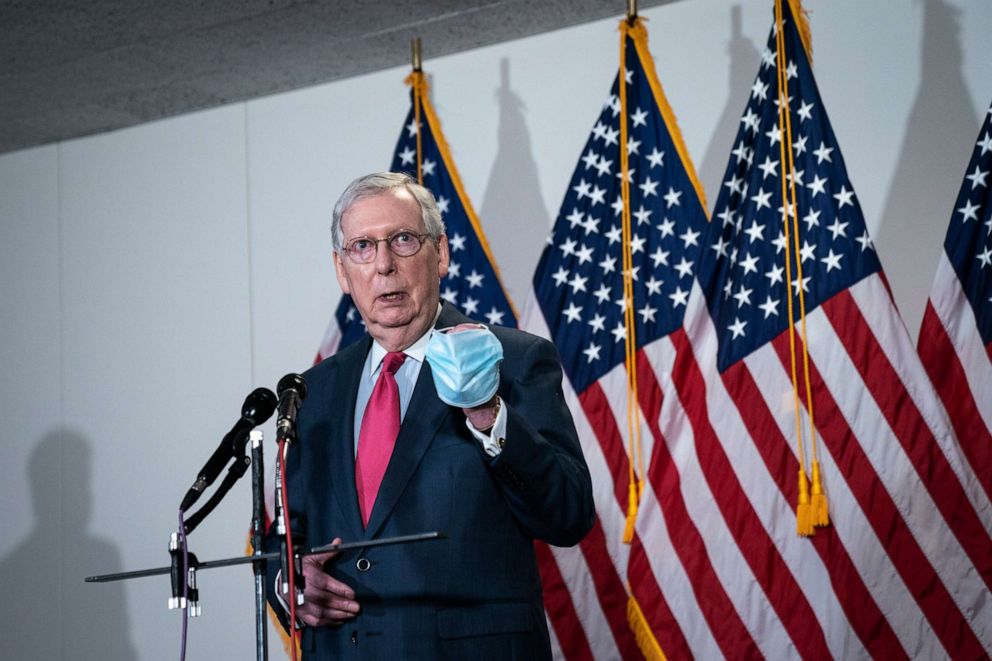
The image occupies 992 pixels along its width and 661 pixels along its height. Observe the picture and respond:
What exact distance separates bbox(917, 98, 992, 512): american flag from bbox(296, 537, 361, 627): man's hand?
5.97ft

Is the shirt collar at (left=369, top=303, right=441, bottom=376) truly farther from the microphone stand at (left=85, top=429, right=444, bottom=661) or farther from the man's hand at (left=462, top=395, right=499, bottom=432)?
the microphone stand at (left=85, top=429, right=444, bottom=661)

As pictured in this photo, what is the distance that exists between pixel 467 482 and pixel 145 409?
122 inches

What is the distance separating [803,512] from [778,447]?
0.20 m

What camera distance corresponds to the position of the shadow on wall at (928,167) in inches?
130

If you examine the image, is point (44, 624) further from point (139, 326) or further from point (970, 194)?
point (970, 194)

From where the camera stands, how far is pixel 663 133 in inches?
133

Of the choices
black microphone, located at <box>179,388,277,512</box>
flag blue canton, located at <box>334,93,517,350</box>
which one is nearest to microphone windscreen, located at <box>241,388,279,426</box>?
black microphone, located at <box>179,388,277,512</box>

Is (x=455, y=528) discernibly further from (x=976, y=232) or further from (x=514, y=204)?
(x=514, y=204)

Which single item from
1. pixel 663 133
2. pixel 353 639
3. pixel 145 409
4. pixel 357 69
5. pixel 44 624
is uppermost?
pixel 357 69

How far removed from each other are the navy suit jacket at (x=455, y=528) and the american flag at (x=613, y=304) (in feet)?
4.32

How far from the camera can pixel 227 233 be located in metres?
4.51

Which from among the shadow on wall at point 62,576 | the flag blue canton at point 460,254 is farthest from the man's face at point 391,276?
the shadow on wall at point 62,576

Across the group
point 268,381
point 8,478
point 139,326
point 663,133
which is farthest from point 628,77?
point 8,478

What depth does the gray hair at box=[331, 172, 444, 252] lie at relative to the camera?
2059 mm
